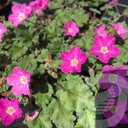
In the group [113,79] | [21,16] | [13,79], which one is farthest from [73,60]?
[21,16]

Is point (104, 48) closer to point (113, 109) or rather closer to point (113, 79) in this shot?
point (113, 79)

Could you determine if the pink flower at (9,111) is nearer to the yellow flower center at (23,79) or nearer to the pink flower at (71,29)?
the yellow flower center at (23,79)

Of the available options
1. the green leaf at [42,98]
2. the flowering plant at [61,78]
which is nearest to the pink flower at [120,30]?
the flowering plant at [61,78]

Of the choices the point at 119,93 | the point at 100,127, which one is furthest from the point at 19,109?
the point at 119,93

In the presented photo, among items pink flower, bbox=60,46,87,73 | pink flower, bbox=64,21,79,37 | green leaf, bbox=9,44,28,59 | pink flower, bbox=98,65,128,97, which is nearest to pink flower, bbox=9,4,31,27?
green leaf, bbox=9,44,28,59

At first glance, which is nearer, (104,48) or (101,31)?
(104,48)
